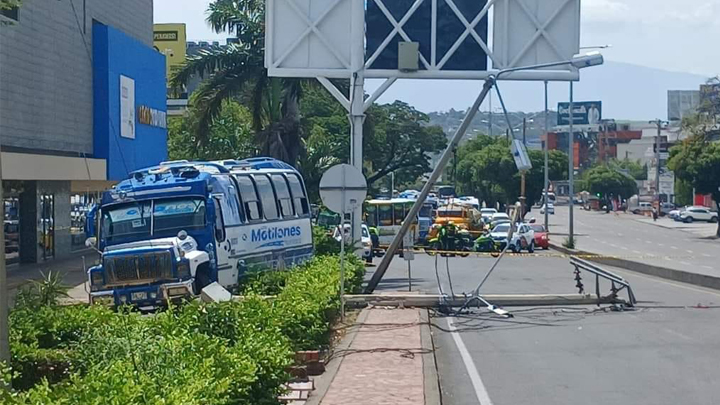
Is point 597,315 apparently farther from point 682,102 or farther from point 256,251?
point 682,102

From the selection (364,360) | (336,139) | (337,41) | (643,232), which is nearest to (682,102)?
(643,232)

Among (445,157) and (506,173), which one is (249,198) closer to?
(445,157)

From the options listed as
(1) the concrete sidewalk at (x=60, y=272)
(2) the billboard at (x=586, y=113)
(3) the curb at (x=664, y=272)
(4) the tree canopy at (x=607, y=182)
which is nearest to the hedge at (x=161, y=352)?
(1) the concrete sidewalk at (x=60, y=272)

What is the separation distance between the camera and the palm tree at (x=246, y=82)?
34.8 m

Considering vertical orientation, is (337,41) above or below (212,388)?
above

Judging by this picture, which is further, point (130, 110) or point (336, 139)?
point (336, 139)

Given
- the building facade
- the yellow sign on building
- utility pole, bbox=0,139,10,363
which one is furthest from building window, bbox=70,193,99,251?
the yellow sign on building

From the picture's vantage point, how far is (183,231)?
2173cm

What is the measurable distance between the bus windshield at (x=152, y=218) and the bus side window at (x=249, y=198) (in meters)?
1.83

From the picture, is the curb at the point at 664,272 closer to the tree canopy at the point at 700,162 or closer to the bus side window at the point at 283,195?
the bus side window at the point at 283,195

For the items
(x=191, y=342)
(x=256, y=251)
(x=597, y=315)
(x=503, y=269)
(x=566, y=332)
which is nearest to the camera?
(x=191, y=342)

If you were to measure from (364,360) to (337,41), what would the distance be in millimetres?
13522

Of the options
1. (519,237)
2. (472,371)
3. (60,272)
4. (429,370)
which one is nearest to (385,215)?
(519,237)

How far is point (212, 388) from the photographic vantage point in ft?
23.8
